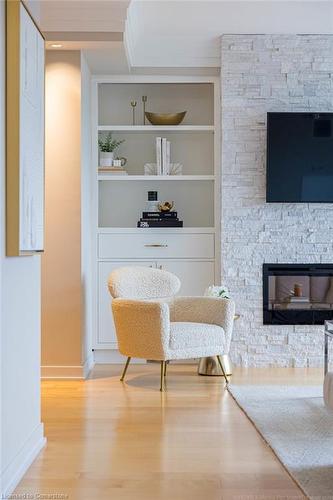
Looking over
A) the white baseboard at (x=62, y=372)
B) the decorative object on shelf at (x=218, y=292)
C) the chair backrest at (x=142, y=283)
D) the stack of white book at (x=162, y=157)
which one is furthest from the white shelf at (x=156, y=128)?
the white baseboard at (x=62, y=372)

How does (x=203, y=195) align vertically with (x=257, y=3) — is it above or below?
below

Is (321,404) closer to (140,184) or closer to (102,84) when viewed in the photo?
(140,184)

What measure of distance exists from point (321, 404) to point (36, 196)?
2226mm

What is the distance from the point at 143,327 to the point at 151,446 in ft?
5.43

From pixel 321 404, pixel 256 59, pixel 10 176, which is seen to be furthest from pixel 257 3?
pixel 10 176

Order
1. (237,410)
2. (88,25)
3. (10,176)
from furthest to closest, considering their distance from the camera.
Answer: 1. (88,25)
2. (237,410)
3. (10,176)

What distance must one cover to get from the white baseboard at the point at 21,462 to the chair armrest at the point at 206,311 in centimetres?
209

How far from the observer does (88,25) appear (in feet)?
16.6

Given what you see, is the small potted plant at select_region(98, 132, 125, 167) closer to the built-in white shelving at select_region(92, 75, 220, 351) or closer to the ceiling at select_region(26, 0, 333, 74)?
the built-in white shelving at select_region(92, 75, 220, 351)

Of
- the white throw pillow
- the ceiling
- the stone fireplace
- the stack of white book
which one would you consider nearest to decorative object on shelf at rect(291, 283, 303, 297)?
the stone fireplace

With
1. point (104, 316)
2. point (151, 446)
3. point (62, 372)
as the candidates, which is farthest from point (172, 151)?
point (151, 446)

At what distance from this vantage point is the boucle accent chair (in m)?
5.11

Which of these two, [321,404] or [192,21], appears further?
[192,21]

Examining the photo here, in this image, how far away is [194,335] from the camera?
17.1 ft
